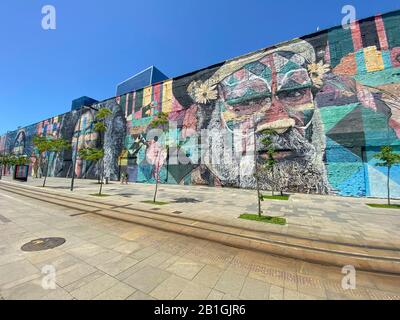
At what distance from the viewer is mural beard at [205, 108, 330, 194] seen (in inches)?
808

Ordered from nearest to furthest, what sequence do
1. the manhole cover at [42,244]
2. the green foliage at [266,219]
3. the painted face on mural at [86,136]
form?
the manhole cover at [42,244] < the green foliage at [266,219] < the painted face on mural at [86,136]

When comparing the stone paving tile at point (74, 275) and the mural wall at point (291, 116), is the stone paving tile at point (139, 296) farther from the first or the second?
the mural wall at point (291, 116)

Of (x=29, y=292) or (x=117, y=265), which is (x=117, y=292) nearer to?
(x=117, y=265)

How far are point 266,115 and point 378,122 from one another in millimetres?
11082

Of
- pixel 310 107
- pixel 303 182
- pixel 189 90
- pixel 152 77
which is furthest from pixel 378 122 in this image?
pixel 152 77

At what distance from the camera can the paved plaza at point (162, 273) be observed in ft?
11.4

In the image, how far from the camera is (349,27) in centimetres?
2084

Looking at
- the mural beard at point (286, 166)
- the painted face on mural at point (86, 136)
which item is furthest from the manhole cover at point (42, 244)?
the painted face on mural at point (86, 136)

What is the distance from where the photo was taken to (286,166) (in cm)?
2230

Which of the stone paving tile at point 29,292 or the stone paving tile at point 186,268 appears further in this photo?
the stone paving tile at point 186,268

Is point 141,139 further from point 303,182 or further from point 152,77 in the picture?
point 152,77

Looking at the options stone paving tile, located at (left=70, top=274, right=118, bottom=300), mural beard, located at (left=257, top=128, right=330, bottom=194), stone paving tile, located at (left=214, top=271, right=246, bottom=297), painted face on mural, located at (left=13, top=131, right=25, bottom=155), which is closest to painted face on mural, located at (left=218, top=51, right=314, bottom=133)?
mural beard, located at (left=257, top=128, right=330, bottom=194)

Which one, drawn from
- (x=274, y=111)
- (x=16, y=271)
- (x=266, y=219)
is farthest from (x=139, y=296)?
(x=274, y=111)

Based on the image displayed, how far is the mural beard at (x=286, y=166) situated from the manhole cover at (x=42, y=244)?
19.0 meters
